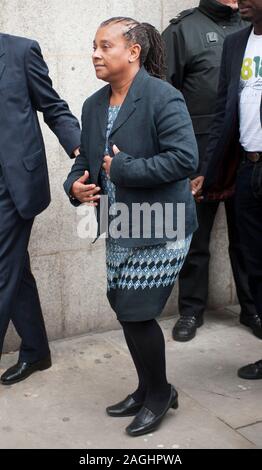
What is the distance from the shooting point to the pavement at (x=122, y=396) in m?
3.25

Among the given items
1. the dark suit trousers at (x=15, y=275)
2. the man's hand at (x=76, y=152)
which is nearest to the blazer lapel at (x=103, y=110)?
the man's hand at (x=76, y=152)

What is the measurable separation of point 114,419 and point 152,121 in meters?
1.43

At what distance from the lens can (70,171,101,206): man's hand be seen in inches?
119

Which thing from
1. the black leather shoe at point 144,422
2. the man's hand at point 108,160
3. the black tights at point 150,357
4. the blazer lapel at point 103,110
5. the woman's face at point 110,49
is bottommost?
the black leather shoe at point 144,422

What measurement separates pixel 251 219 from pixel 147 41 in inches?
43.5

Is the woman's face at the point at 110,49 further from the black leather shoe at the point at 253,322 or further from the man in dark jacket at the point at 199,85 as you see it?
the black leather shoe at the point at 253,322

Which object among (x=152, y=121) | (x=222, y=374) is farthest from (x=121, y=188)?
(x=222, y=374)

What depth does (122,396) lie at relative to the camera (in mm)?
3711

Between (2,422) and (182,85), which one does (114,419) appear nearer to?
(2,422)

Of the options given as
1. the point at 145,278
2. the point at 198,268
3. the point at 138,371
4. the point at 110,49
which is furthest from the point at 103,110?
the point at 198,268

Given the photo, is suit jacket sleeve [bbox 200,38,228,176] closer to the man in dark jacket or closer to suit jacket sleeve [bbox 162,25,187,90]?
the man in dark jacket

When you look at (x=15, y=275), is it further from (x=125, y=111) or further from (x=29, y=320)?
(x=125, y=111)

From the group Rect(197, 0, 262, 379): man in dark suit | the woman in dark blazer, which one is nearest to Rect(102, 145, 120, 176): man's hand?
the woman in dark blazer
